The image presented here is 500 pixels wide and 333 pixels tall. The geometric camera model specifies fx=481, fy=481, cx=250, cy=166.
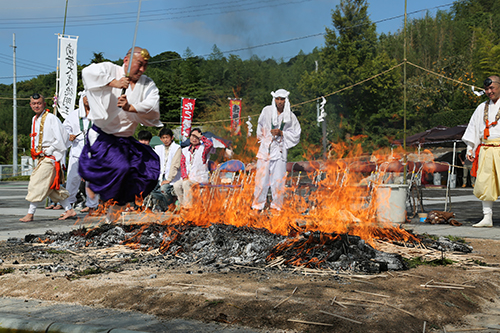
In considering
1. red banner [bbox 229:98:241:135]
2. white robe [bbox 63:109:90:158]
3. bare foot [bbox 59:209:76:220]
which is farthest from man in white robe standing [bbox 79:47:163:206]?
A: red banner [bbox 229:98:241:135]

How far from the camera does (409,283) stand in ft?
12.6

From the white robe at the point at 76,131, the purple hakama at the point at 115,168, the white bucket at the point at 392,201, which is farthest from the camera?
the white robe at the point at 76,131

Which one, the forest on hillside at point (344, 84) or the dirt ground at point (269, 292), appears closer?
the dirt ground at point (269, 292)

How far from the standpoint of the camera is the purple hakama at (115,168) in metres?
6.03

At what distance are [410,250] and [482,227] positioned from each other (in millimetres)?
3297

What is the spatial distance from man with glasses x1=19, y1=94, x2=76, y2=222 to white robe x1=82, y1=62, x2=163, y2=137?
3264mm

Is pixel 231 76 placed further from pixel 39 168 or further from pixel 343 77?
pixel 39 168

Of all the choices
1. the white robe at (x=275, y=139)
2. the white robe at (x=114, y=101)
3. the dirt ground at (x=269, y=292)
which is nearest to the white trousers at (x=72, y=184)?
the white robe at (x=275, y=139)

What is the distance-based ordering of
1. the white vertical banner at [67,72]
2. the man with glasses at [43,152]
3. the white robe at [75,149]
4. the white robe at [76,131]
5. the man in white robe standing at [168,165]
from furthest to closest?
1. the white vertical banner at [67,72]
2. the white robe at [76,131]
3. the man in white robe standing at [168,165]
4. the white robe at [75,149]
5. the man with glasses at [43,152]

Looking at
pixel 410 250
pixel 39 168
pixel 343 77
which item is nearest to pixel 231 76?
pixel 343 77

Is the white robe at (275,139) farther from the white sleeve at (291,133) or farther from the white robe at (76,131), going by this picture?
the white robe at (76,131)

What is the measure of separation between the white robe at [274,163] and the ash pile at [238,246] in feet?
11.4

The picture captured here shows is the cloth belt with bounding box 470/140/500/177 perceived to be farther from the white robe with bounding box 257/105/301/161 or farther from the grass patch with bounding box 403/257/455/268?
the grass patch with bounding box 403/257/455/268

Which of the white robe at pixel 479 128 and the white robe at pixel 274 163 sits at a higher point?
the white robe at pixel 479 128
